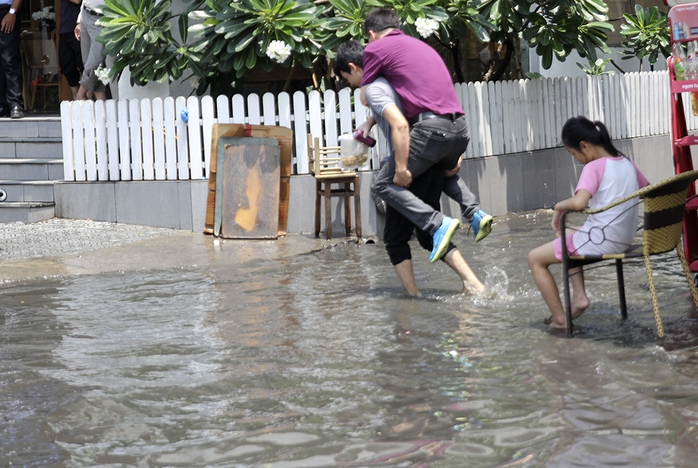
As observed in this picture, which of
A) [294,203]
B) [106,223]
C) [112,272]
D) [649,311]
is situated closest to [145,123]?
[106,223]

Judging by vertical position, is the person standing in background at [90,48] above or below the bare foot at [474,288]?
above

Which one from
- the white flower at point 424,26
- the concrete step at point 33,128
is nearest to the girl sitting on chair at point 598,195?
the white flower at point 424,26

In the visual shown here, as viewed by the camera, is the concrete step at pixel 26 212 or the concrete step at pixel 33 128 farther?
the concrete step at pixel 33 128

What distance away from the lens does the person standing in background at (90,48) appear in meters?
11.2

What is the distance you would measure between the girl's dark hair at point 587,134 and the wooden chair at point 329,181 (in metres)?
4.36

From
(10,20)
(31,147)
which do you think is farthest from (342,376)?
(10,20)

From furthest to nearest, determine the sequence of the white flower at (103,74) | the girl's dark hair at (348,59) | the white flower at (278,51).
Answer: the white flower at (103,74)
the white flower at (278,51)
the girl's dark hair at (348,59)

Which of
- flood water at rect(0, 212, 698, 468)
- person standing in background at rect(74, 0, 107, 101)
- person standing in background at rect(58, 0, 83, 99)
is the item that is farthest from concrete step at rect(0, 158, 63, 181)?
flood water at rect(0, 212, 698, 468)

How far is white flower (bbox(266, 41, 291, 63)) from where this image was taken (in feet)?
32.8

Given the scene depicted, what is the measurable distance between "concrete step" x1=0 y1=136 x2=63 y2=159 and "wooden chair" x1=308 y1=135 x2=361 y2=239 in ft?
11.1

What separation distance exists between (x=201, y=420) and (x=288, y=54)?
6445 millimetres

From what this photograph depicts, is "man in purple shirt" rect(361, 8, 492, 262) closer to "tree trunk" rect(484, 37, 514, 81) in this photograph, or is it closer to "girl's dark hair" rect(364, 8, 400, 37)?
"girl's dark hair" rect(364, 8, 400, 37)

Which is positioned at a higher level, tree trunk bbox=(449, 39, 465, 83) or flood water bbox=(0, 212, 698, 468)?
tree trunk bbox=(449, 39, 465, 83)

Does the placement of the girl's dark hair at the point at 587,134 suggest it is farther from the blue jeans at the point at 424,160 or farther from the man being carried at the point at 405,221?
the man being carried at the point at 405,221
